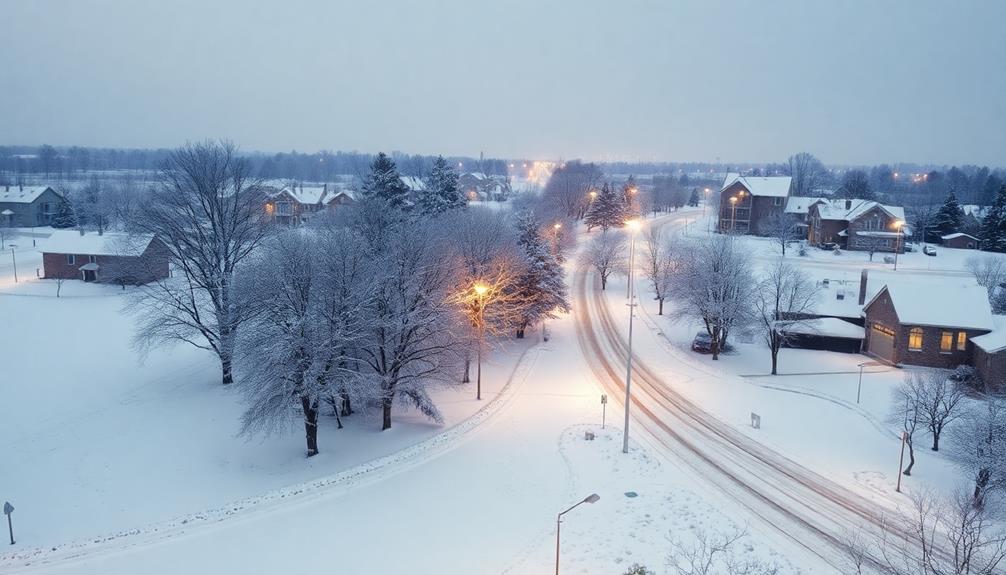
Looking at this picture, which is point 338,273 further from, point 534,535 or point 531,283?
point 531,283

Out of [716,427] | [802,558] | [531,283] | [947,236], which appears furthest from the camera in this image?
[947,236]

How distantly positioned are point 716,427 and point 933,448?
863cm

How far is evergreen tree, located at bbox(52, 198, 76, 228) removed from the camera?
302ft

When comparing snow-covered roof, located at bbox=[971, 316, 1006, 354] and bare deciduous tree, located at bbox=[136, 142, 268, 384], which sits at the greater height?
bare deciduous tree, located at bbox=[136, 142, 268, 384]

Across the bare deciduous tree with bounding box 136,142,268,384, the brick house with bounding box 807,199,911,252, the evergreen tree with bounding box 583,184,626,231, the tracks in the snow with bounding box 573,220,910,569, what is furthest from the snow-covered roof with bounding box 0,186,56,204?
the brick house with bounding box 807,199,911,252

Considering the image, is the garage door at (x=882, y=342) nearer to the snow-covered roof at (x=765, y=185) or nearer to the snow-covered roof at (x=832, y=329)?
the snow-covered roof at (x=832, y=329)

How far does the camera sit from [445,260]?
105 ft

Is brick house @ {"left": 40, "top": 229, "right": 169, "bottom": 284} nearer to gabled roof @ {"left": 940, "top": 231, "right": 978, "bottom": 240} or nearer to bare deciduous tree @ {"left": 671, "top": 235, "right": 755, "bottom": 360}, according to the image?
bare deciduous tree @ {"left": 671, "top": 235, "right": 755, "bottom": 360}

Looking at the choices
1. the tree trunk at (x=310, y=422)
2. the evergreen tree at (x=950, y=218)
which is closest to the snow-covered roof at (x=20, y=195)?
the tree trunk at (x=310, y=422)

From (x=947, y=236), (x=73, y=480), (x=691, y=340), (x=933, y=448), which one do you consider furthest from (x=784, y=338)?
(x=947, y=236)

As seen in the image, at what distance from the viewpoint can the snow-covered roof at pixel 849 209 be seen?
74812 mm

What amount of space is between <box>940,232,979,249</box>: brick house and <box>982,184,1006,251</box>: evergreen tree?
8.08ft

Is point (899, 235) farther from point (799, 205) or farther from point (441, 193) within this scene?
point (441, 193)

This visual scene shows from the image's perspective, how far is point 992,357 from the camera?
33688mm
